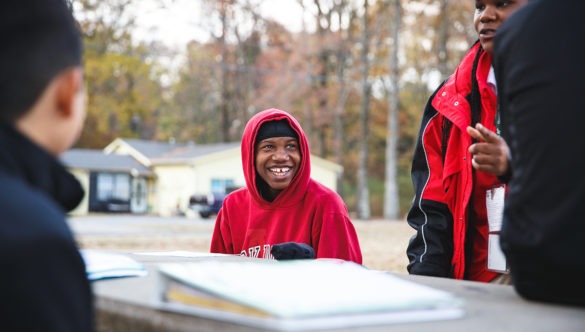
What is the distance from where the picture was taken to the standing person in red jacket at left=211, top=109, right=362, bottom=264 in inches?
142

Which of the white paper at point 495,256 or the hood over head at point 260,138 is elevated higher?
the hood over head at point 260,138

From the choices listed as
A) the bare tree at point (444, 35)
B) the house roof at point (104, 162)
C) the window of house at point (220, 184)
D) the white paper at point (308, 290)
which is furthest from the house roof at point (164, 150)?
the white paper at point (308, 290)

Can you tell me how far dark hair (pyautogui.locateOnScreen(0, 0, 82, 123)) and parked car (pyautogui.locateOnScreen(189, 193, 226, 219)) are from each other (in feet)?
94.0

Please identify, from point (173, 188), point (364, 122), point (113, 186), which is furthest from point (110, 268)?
point (113, 186)

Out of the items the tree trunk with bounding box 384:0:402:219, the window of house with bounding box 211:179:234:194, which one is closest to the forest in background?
the tree trunk with bounding box 384:0:402:219

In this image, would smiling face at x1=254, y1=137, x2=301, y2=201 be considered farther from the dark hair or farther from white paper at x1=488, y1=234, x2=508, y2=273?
the dark hair

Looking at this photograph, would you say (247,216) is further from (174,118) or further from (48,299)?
(174,118)

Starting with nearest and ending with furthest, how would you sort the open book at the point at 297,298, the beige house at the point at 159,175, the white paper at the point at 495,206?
the open book at the point at 297,298 → the white paper at the point at 495,206 → the beige house at the point at 159,175

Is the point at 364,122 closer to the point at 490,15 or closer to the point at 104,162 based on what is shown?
the point at 104,162

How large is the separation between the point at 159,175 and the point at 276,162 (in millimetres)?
32302

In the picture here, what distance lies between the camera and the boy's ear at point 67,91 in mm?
1146

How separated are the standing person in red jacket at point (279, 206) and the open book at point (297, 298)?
2.16 meters

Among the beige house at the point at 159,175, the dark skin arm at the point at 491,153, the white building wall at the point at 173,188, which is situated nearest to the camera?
the dark skin arm at the point at 491,153

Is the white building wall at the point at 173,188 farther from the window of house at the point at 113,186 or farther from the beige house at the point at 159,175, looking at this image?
the window of house at the point at 113,186
